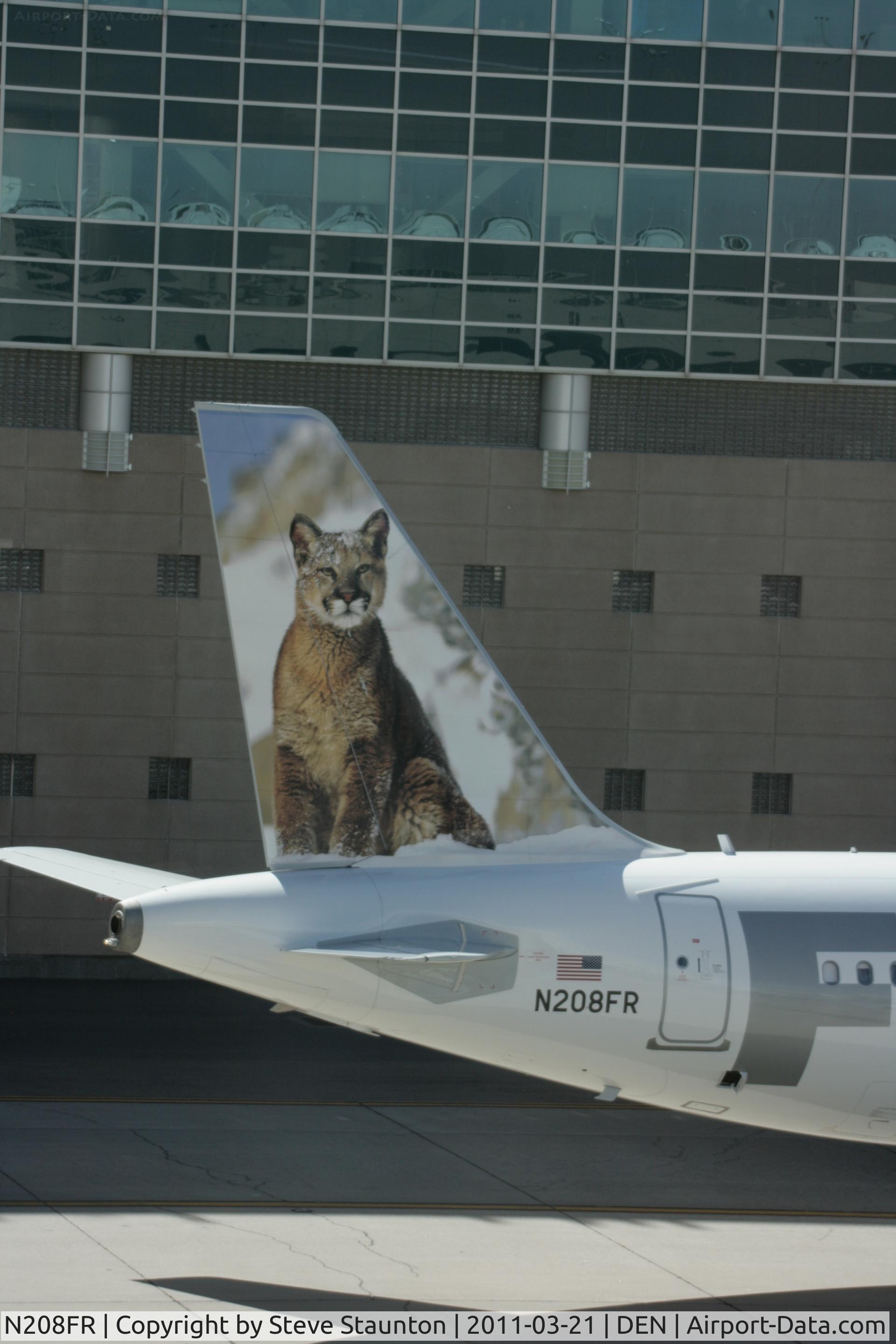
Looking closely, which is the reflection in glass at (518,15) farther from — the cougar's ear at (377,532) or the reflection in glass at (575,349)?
the cougar's ear at (377,532)

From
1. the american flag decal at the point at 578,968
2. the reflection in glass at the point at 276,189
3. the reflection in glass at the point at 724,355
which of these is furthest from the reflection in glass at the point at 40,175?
the american flag decal at the point at 578,968

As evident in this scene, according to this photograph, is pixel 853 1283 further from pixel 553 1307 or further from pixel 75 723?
pixel 75 723

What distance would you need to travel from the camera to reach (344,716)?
14727 mm

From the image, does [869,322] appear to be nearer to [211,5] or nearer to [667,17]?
[667,17]

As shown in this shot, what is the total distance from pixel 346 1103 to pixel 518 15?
28.0 meters

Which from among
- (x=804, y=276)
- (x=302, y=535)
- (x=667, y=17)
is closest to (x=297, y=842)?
(x=302, y=535)

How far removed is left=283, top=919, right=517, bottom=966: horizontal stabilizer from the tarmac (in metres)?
4.00

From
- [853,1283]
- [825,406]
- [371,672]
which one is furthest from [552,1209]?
[825,406]

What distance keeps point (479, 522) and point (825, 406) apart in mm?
10090

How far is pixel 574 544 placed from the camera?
1518 inches

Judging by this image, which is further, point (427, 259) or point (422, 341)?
point (422, 341)

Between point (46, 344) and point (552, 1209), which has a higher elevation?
point (46, 344)

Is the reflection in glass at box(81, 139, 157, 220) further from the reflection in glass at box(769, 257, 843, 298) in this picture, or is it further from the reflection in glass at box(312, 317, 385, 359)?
the reflection in glass at box(769, 257, 843, 298)

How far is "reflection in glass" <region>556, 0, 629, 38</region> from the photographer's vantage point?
37000mm
